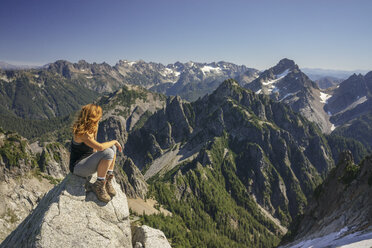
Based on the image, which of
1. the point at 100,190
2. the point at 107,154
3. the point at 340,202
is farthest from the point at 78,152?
the point at 340,202

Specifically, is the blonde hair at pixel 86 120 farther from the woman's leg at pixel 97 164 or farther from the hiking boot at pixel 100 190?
the hiking boot at pixel 100 190

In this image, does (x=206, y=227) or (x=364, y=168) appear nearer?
(x=364, y=168)

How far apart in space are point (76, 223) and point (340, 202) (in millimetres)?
67304

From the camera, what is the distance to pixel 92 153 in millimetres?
14008

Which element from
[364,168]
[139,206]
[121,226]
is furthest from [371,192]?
[139,206]

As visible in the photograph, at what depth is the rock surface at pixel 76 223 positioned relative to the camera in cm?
1170

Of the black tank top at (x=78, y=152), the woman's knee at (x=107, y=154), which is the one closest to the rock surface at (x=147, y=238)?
the woman's knee at (x=107, y=154)

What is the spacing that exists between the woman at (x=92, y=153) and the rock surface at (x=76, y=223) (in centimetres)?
80

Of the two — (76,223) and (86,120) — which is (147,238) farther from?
(86,120)

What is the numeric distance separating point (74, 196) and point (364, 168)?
70.7 m

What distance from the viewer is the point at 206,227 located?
147750mm

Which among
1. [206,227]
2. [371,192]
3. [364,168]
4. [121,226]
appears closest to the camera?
[121,226]

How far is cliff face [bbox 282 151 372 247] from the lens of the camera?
4052 cm

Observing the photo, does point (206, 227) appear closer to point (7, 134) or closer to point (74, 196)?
point (7, 134)
